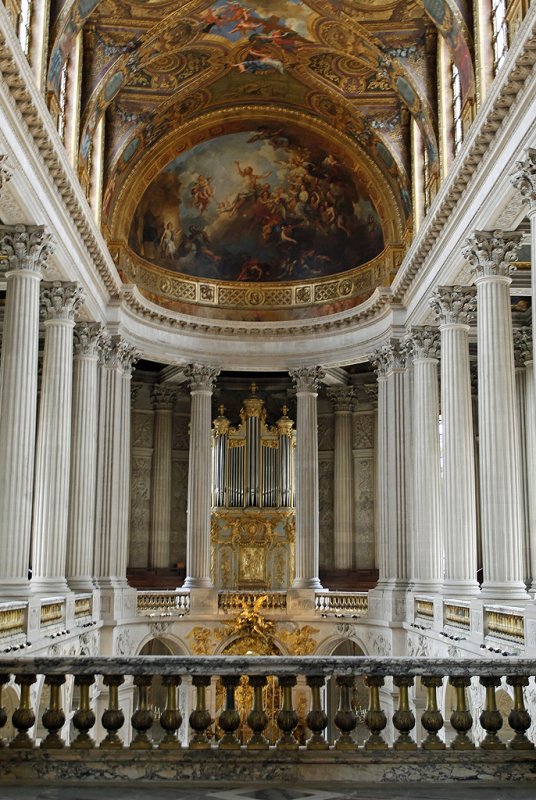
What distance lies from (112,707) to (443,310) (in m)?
19.8

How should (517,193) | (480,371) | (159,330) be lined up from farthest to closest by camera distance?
(159,330) → (480,371) → (517,193)

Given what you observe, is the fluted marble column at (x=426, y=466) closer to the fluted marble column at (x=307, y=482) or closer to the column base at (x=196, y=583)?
the fluted marble column at (x=307, y=482)

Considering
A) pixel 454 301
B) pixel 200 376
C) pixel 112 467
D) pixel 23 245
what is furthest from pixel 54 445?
pixel 454 301

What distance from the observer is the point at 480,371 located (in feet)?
70.1

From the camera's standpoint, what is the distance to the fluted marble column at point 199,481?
32.8 m

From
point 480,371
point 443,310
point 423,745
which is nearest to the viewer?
point 423,745

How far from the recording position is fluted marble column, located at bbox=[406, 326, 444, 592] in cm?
2825

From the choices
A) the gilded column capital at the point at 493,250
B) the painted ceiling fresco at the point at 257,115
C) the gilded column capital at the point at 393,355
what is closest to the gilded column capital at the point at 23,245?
the painted ceiling fresco at the point at 257,115

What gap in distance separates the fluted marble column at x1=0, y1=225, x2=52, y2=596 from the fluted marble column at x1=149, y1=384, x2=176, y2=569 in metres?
16.8

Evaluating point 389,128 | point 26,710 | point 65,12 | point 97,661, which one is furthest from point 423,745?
point 389,128

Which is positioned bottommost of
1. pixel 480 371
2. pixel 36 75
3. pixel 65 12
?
pixel 480 371

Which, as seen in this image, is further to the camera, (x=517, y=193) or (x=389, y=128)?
(x=389, y=128)

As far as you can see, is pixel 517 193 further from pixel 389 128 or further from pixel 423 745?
pixel 423 745

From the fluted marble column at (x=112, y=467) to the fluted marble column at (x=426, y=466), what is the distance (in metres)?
9.31
